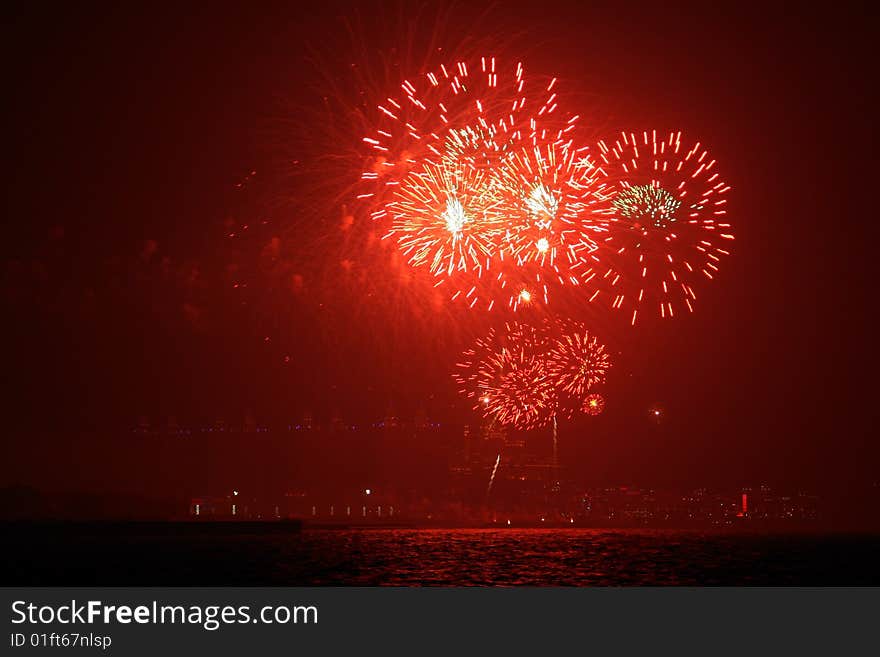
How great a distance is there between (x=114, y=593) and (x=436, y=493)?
126470 millimetres

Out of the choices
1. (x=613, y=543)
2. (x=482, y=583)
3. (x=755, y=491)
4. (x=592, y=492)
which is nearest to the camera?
(x=482, y=583)

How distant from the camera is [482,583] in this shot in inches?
2404

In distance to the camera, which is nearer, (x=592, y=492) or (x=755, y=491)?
(x=592, y=492)

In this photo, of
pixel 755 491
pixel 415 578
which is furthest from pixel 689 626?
pixel 755 491

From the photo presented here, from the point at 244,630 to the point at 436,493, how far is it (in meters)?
135

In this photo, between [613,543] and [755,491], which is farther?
[755,491]

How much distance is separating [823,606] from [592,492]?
139 m

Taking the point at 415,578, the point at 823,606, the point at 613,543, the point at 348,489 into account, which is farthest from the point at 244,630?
the point at 348,489

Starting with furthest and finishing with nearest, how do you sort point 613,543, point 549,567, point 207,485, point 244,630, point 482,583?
point 207,485 → point 613,543 → point 549,567 → point 482,583 → point 244,630

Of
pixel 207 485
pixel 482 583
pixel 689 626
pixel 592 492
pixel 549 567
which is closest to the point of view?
pixel 689 626

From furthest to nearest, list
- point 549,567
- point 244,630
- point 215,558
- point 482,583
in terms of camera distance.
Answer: point 215,558
point 549,567
point 482,583
point 244,630

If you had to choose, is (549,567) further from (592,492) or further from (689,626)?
(592,492)

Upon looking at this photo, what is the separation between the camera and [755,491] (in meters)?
199

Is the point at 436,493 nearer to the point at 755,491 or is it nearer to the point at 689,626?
the point at 755,491
